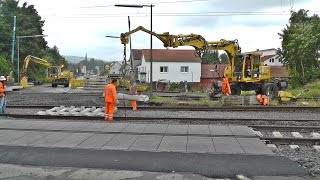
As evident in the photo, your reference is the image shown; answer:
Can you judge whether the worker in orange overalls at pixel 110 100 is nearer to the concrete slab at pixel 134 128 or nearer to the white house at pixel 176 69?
the concrete slab at pixel 134 128

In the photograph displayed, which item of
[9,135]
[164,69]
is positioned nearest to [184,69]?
[164,69]

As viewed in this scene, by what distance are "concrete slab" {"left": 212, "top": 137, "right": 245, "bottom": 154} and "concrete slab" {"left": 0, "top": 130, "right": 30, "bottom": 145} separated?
17.0 feet

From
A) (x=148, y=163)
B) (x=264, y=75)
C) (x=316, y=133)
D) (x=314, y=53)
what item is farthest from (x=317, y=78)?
(x=148, y=163)

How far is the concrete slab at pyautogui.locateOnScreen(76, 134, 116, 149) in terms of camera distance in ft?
29.3

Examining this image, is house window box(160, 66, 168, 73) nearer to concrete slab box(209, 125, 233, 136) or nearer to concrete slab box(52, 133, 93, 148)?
concrete slab box(209, 125, 233, 136)

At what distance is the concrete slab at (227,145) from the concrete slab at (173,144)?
0.76 meters

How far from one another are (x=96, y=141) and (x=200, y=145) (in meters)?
2.61

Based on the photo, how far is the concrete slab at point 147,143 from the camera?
8.74m

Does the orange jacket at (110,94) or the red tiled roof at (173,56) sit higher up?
the red tiled roof at (173,56)

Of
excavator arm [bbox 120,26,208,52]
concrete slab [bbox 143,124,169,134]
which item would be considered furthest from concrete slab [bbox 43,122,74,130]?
excavator arm [bbox 120,26,208,52]

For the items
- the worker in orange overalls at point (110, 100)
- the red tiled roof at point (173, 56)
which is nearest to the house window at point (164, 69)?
the red tiled roof at point (173, 56)

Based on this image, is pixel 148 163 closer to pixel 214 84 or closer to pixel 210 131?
pixel 210 131

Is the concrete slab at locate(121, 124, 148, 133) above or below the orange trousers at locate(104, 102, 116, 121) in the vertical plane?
below

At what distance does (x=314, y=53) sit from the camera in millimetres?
50188
